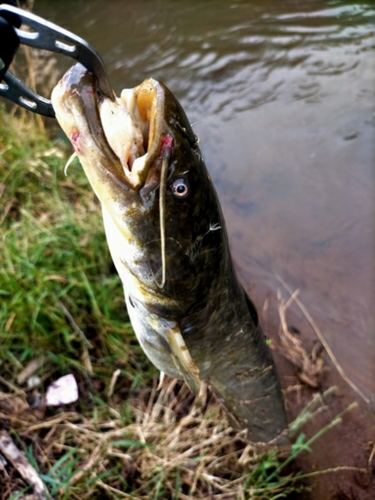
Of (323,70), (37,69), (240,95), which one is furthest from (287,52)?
(37,69)

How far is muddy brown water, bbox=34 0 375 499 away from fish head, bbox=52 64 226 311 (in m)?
1.98

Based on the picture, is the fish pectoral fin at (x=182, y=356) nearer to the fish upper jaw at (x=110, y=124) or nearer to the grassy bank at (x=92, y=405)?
the fish upper jaw at (x=110, y=124)

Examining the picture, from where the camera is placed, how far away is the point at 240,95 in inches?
221

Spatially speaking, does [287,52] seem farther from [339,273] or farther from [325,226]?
[339,273]

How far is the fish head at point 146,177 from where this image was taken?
1.33 meters

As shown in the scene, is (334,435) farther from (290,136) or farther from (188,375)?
(290,136)

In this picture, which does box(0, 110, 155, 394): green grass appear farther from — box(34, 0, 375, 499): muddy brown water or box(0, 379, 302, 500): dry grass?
box(34, 0, 375, 499): muddy brown water

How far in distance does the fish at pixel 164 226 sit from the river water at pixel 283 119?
5.45ft

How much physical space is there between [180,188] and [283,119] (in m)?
4.08

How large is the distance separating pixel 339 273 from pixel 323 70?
3.14 m

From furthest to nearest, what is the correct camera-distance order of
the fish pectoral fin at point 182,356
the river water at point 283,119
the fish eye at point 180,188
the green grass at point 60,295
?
1. the river water at point 283,119
2. the green grass at point 60,295
3. the fish pectoral fin at point 182,356
4. the fish eye at point 180,188

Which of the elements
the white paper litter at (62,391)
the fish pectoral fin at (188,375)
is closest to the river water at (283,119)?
Answer: the white paper litter at (62,391)

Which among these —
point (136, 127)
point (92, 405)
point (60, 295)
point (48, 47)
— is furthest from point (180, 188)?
point (92, 405)

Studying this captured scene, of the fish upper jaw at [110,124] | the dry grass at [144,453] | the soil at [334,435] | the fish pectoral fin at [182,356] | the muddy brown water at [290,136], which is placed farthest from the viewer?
the muddy brown water at [290,136]
